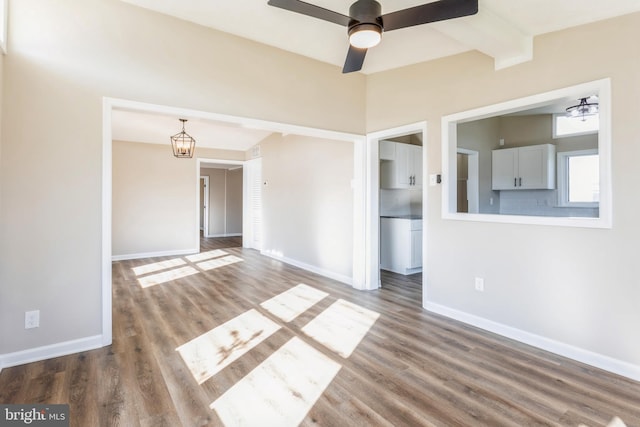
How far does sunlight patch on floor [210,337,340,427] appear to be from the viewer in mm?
1905

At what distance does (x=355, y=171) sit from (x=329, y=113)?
0.92 metres

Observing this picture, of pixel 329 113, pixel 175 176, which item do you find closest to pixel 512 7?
pixel 329 113

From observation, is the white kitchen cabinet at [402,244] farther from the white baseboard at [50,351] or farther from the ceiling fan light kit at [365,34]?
the white baseboard at [50,351]

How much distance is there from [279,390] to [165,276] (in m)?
3.88

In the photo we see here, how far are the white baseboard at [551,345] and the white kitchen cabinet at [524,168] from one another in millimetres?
3480

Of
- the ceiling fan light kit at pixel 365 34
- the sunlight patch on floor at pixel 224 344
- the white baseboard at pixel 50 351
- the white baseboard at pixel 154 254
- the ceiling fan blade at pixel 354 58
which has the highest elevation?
the ceiling fan blade at pixel 354 58

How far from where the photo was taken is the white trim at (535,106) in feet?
8.02

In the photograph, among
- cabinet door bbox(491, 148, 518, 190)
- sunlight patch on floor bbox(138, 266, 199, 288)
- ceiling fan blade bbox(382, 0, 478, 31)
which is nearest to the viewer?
ceiling fan blade bbox(382, 0, 478, 31)

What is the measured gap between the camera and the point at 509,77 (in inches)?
118

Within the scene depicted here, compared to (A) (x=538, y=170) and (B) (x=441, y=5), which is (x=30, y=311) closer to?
(B) (x=441, y=5)

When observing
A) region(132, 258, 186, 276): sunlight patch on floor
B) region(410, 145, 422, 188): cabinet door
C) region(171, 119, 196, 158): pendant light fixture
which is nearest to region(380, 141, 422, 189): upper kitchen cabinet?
region(410, 145, 422, 188): cabinet door

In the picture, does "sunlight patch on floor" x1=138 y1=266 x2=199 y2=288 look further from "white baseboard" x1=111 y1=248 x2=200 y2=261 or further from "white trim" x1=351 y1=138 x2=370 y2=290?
"white trim" x1=351 y1=138 x2=370 y2=290

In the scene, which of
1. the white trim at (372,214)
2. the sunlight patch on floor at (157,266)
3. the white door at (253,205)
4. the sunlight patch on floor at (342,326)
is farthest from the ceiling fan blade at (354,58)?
the white door at (253,205)

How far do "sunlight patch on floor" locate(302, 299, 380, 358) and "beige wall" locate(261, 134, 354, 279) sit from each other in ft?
3.93
